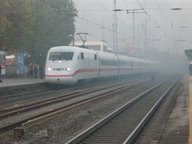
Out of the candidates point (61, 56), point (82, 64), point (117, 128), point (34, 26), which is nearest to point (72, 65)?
point (61, 56)

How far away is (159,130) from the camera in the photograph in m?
14.9

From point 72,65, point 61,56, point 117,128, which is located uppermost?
point 61,56

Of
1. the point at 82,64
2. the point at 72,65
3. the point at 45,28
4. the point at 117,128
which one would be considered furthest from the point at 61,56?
the point at 45,28

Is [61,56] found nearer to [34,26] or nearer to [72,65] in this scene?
[72,65]

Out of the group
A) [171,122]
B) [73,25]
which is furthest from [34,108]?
[73,25]

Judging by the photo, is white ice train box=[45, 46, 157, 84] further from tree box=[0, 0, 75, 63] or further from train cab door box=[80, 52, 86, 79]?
tree box=[0, 0, 75, 63]

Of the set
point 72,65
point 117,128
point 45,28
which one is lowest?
point 117,128

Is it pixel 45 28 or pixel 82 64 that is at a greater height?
pixel 45 28

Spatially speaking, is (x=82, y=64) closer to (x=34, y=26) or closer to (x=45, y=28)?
(x=34, y=26)

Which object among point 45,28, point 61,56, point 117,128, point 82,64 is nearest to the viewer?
point 117,128

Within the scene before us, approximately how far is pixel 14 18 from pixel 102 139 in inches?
1469

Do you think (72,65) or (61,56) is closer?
(72,65)

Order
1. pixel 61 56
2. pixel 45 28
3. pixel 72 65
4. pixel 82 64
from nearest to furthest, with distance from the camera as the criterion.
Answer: pixel 72 65, pixel 61 56, pixel 82 64, pixel 45 28

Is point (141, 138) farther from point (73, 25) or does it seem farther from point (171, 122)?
point (73, 25)
